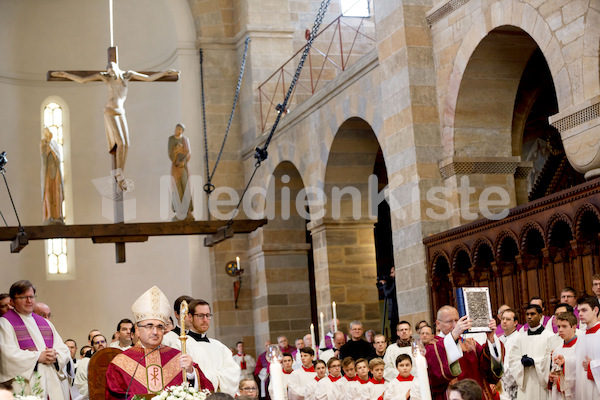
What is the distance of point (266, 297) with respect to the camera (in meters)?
19.6

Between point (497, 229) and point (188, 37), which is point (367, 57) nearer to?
point (497, 229)

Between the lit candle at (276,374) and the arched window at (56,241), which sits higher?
the arched window at (56,241)

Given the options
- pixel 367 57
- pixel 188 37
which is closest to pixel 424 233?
pixel 367 57

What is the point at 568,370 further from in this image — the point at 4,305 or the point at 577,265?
the point at 4,305

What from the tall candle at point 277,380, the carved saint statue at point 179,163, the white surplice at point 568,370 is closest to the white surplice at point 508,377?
the white surplice at point 568,370

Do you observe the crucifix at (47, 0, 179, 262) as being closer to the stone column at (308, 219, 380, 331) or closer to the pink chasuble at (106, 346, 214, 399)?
the stone column at (308, 219, 380, 331)

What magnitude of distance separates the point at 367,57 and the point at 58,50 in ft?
35.8

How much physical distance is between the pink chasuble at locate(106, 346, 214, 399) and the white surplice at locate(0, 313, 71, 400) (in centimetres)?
224

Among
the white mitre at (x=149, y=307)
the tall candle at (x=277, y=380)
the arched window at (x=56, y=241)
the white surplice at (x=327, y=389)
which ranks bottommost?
the white surplice at (x=327, y=389)

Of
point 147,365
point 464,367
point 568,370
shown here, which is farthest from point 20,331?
point 568,370

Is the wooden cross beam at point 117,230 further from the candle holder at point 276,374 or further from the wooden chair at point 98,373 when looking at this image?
the candle holder at point 276,374

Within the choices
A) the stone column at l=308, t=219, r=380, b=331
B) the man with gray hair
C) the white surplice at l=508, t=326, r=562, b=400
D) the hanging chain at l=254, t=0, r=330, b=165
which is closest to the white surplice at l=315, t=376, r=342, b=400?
the man with gray hair

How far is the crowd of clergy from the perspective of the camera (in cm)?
640

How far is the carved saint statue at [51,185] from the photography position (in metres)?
16.6
